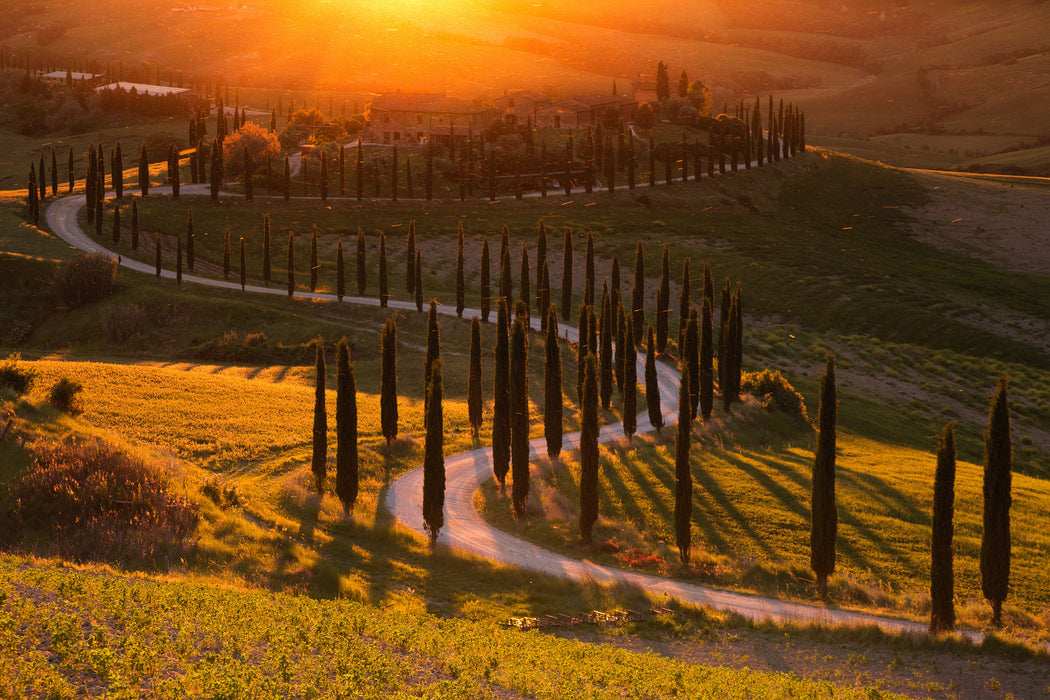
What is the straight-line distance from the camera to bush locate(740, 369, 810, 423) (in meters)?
65.4

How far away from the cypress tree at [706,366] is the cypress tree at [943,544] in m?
26.3

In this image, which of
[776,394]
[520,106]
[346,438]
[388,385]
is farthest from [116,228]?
[520,106]

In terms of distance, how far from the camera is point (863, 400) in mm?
73062

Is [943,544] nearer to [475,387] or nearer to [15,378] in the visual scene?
[475,387]

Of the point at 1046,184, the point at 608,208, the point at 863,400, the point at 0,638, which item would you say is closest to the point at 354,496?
the point at 0,638

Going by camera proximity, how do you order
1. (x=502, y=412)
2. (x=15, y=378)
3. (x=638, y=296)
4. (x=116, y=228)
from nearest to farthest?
(x=15, y=378)
(x=502, y=412)
(x=638, y=296)
(x=116, y=228)

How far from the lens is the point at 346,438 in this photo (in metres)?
42.4

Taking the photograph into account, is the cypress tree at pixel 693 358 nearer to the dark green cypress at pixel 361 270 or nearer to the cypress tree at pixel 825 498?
the cypress tree at pixel 825 498

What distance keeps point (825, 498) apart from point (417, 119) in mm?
138668

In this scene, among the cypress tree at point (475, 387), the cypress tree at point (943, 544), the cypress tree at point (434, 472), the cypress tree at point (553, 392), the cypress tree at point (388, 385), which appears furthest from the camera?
the cypress tree at point (475, 387)

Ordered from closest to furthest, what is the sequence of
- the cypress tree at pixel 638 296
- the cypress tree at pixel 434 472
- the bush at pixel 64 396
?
the cypress tree at pixel 434 472
the bush at pixel 64 396
the cypress tree at pixel 638 296

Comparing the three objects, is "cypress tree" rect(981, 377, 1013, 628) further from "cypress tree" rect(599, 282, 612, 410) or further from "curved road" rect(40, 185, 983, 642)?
"cypress tree" rect(599, 282, 612, 410)

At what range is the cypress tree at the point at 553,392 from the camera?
161 ft

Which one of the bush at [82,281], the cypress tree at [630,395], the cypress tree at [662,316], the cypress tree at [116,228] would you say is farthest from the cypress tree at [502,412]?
the cypress tree at [116,228]
